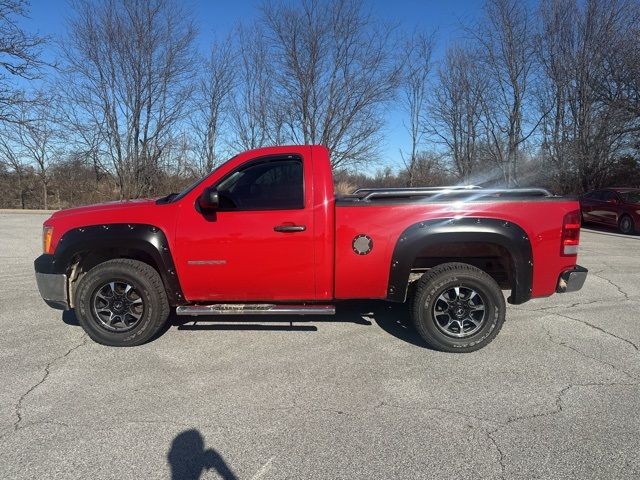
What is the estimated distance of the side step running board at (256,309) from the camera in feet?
13.0

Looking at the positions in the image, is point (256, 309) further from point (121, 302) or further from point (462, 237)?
point (462, 237)

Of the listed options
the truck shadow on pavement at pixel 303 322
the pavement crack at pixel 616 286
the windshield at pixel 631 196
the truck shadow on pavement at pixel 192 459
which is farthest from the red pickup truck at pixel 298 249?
the windshield at pixel 631 196

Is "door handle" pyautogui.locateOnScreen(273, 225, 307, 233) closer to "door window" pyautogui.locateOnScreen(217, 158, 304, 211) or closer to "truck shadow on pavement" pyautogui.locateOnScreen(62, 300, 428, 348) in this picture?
"door window" pyautogui.locateOnScreen(217, 158, 304, 211)

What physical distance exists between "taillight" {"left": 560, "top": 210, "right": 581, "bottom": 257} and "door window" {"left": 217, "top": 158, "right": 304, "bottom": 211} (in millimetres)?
2453

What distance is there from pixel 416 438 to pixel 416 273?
6.52 feet

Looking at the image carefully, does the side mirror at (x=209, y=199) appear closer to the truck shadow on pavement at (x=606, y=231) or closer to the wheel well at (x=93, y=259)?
the wheel well at (x=93, y=259)

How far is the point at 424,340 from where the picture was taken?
162 inches

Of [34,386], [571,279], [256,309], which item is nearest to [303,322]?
[256,309]

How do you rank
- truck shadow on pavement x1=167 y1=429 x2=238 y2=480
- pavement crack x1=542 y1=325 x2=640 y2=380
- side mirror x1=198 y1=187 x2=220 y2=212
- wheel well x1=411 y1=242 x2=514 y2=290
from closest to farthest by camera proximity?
truck shadow on pavement x1=167 y1=429 x2=238 y2=480 → pavement crack x1=542 y1=325 x2=640 y2=380 → side mirror x1=198 y1=187 x2=220 y2=212 → wheel well x1=411 y1=242 x2=514 y2=290

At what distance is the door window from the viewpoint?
13.1 ft

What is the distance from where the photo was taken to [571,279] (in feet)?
13.1

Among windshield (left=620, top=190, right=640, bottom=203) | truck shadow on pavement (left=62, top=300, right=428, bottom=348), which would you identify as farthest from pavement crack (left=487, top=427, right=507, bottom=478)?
windshield (left=620, top=190, right=640, bottom=203)

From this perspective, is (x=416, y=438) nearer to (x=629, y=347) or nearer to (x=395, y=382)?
(x=395, y=382)

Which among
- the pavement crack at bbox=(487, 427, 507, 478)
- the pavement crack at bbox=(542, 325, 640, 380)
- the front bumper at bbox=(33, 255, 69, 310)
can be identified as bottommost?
the pavement crack at bbox=(487, 427, 507, 478)
